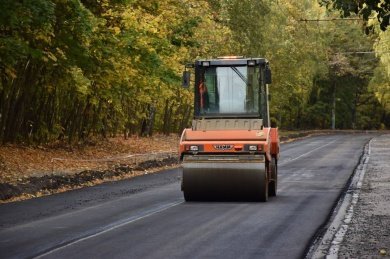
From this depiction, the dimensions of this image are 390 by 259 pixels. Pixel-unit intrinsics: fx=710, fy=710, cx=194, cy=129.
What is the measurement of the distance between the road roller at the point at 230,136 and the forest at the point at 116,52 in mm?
2910

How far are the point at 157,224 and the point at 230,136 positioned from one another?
14.4 ft

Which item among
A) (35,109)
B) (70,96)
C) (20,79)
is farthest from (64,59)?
(70,96)

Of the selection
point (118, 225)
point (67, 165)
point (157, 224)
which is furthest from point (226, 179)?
point (67, 165)

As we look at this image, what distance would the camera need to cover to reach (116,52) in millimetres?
25094

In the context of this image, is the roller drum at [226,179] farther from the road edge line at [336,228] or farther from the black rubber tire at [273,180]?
the road edge line at [336,228]

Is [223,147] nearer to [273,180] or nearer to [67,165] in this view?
[273,180]

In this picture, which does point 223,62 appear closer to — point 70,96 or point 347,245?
point 347,245

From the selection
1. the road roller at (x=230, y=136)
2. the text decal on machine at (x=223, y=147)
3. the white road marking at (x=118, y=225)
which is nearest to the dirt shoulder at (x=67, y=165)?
the white road marking at (x=118, y=225)

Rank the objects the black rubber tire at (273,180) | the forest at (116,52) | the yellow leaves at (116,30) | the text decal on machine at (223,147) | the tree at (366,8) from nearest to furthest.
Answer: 1. the tree at (366,8)
2. the text decal on machine at (223,147)
3. the black rubber tire at (273,180)
4. the forest at (116,52)
5. the yellow leaves at (116,30)

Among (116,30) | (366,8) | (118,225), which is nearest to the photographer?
(366,8)

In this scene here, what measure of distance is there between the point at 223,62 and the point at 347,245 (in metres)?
8.28

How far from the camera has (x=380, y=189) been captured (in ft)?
68.4

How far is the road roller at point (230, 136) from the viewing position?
55.1 feet

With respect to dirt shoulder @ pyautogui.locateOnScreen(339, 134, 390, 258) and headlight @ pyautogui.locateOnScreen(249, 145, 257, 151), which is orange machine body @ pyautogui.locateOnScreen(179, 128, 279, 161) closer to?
headlight @ pyautogui.locateOnScreen(249, 145, 257, 151)
